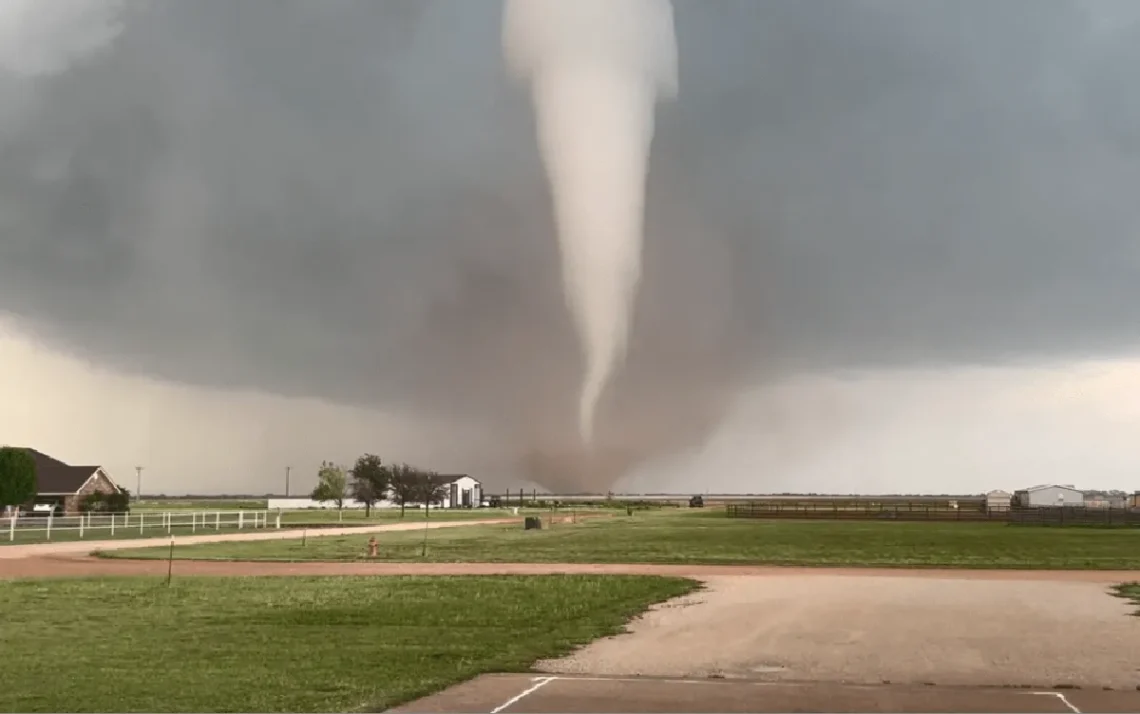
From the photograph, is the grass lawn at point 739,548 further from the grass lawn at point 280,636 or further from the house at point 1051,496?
the house at point 1051,496

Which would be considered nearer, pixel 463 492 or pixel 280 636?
pixel 280 636

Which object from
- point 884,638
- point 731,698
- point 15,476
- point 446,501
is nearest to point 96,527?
point 15,476

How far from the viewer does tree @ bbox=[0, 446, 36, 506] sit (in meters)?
76.0

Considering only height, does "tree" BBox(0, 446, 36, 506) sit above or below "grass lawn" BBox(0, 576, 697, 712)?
above

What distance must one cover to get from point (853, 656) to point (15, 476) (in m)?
77.2

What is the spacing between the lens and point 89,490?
90.8 meters

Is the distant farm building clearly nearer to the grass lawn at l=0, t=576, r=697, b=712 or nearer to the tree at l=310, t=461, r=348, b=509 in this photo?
the tree at l=310, t=461, r=348, b=509

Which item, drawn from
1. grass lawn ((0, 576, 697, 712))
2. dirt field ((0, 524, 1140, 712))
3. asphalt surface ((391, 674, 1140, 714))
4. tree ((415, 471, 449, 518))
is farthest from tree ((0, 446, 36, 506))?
asphalt surface ((391, 674, 1140, 714))

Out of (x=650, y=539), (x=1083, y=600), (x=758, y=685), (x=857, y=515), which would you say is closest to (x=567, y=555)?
(x=650, y=539)

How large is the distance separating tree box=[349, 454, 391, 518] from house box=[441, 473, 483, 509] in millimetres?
30623

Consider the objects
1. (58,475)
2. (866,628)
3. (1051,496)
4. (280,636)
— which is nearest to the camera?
(280,636)

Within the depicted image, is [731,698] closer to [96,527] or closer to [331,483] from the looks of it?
[96,527]

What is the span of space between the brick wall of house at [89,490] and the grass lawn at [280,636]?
2597 inches

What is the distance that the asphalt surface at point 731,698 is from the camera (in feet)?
36.0
